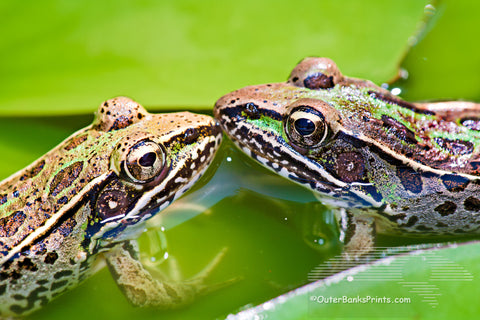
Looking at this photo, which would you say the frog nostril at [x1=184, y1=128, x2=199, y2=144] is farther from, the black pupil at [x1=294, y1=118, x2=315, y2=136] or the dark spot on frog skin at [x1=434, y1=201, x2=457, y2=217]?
the dark spot on frog skin at [x1=434, y1=201, x2=457, y2=217]

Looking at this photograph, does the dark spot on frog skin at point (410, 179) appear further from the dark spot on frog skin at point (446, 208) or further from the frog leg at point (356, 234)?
the frog leg at point (356, 234)

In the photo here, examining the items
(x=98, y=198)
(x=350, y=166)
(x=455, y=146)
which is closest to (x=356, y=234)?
(x=350, y=166)

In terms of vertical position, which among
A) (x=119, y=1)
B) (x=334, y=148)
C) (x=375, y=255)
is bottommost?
(x=375, y=255)

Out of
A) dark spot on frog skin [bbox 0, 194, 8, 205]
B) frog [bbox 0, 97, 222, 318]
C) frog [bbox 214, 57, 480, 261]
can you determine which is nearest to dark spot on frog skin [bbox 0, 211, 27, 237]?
frog [bbox 0, 97, 222, 318]

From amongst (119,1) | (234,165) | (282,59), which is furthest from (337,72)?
(119,1)

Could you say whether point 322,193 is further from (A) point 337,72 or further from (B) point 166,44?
(B) point 166,44

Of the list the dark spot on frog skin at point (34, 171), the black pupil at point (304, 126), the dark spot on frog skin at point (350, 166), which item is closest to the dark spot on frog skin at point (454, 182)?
the dark spot on frog skin at point (350, 166)

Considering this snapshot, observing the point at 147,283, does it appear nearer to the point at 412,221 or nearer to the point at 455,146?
the point at 412,221
